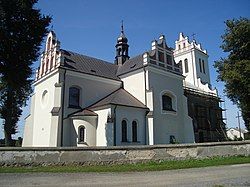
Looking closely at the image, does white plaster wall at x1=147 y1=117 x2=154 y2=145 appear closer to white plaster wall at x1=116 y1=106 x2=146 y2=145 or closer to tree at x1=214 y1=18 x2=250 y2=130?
white plaster wall at x1=116 y1=106 x2=146 y2=145

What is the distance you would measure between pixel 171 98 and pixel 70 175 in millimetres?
Answer: 21357

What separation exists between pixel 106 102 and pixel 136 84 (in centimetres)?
508

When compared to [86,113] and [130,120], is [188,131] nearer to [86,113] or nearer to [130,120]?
[130,120]

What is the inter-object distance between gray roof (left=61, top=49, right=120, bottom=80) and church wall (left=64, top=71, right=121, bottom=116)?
0.67 m

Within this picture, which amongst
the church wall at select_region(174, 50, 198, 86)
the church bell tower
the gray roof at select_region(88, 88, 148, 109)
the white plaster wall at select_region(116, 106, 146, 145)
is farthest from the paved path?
the church wall at select_region(174, 50, 198, 86)

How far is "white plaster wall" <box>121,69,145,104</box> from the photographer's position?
28.2m

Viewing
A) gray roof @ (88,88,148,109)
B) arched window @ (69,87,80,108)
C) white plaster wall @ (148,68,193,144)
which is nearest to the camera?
gray roof @ (88,88,148,109)

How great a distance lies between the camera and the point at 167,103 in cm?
2986

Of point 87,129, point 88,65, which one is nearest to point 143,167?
point 87,129

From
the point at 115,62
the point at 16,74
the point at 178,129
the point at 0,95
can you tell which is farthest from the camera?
the point at 115,62

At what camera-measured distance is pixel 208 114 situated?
39.2 metres

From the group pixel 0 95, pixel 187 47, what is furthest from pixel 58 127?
pixel 187 47

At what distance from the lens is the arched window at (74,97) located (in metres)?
26.0

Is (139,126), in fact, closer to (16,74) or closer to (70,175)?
(16,74)
